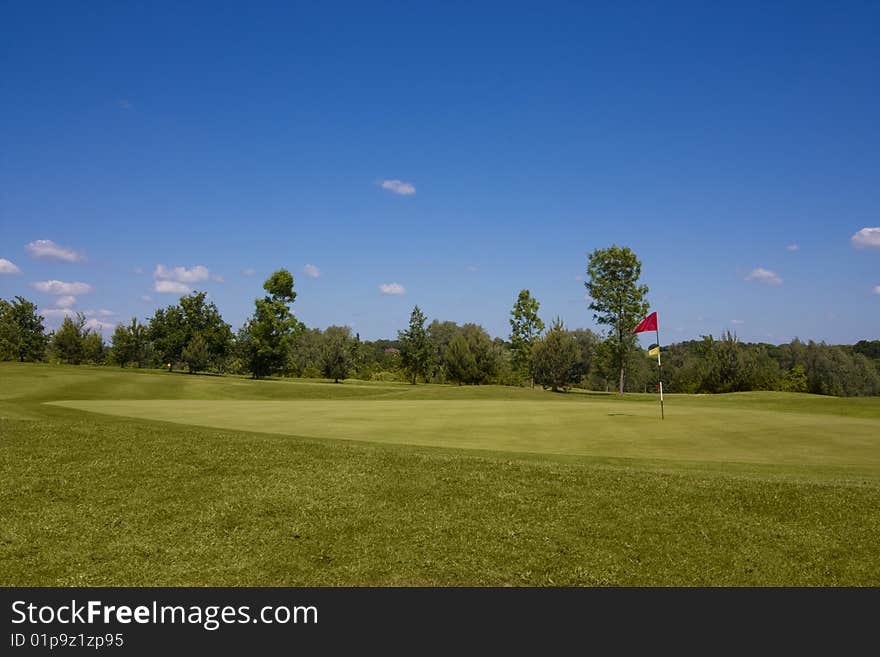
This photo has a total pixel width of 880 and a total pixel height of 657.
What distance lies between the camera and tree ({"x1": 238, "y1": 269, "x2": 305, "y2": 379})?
246 feet

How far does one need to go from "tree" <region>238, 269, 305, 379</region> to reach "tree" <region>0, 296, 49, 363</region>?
100 feet

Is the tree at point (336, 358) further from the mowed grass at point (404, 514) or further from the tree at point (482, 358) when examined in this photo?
the mowed grass at point (404, 514)

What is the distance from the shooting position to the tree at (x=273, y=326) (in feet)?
246

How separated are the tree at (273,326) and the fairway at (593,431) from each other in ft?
171

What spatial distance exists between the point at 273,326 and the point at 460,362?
25.1 m

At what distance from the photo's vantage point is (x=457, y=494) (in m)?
→ 9.27

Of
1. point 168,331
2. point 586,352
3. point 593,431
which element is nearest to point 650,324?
point 593,431

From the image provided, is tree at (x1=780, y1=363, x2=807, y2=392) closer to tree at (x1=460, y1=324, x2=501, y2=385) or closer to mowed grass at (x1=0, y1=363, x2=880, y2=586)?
tree at (x1=460, y1=324, x2=501, y2=385)

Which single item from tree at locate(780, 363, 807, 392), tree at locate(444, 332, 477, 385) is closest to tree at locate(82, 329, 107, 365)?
tree at locate(444, 332, 477, 385)

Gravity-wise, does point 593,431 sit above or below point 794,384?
below

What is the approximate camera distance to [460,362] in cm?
7706

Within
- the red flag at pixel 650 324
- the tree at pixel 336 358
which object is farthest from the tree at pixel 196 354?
the red flag at pixel 650 324

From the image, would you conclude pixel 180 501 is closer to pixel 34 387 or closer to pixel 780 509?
pixel 780 509

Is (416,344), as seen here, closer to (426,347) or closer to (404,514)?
(426,347)
